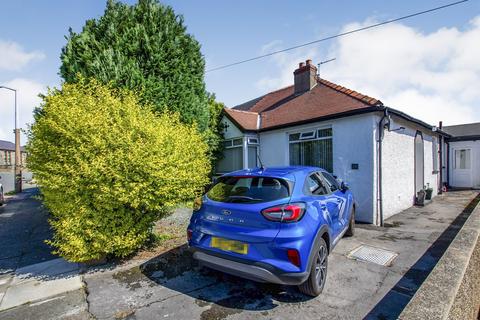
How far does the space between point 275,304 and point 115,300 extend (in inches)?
83.3

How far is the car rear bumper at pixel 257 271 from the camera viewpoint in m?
2.88

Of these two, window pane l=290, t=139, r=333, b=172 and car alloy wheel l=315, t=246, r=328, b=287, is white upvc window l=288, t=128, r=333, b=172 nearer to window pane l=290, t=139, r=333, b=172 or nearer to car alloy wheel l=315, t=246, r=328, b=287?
window pane l=290, t=139, r=333, b=172

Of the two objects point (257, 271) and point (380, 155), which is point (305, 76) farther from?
point (257, 271)

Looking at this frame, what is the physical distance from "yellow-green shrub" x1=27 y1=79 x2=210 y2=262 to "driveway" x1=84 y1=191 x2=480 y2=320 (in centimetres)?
65

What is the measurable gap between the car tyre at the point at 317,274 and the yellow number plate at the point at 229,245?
905 millimetres

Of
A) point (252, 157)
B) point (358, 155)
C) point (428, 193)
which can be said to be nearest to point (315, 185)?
point (358, 155)

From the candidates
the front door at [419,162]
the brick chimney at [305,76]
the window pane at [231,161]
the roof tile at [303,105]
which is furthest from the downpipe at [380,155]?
the window pane at [231,161]

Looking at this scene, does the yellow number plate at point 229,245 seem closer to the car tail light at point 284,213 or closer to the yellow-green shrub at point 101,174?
the car tail light at point 284,213

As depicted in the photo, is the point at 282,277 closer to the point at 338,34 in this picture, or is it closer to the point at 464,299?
the point at 464,299

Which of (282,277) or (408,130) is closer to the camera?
(282,277)

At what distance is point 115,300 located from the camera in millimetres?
3283

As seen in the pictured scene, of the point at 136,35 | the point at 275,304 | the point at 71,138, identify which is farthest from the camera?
the point at 136,35

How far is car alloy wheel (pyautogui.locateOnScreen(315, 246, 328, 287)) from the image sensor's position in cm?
338

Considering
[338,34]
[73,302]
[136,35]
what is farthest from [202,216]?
[338,34]
